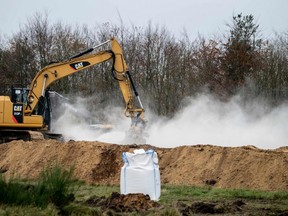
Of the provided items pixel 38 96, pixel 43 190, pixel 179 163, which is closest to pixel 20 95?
pixel 38 96

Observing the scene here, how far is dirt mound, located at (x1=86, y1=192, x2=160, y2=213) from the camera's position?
515 inches

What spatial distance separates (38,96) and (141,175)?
18021 millimetres

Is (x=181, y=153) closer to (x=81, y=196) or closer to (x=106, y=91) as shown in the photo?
(x=81, y=196)

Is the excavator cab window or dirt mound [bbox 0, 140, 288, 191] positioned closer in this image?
dirt mound [bbox 0, 140, 288, 191]

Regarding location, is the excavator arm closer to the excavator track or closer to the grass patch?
the excavator track

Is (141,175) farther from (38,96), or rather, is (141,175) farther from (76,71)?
(38,96)

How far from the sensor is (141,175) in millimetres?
14578

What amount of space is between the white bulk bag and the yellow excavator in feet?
50.9

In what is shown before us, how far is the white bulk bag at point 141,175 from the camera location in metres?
14.6

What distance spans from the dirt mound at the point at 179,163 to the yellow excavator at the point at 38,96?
3.39 m

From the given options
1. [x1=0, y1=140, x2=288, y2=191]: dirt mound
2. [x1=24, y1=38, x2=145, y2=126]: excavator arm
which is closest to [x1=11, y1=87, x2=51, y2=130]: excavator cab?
[x1=24, y1=38, x2=145, y2=126]: excavator arm

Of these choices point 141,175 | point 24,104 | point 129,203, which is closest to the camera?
point 129,203

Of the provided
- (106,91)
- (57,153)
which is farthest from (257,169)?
(106,91)

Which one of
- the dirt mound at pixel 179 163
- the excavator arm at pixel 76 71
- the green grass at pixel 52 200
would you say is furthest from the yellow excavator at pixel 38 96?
the green grass at pixel 52 200
